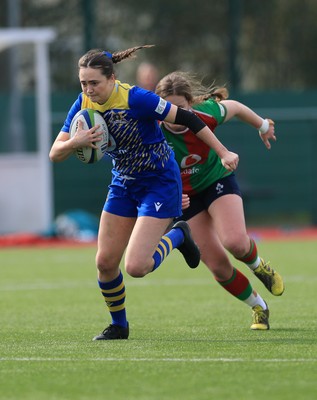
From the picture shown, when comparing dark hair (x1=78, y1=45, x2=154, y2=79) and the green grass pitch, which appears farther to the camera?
dark hair (x1=78, y1=45, x2=154, y2=79)

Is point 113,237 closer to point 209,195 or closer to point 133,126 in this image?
point 133,126

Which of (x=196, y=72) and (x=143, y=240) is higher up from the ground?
(x=143, y=240)

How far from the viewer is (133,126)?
24.6ft

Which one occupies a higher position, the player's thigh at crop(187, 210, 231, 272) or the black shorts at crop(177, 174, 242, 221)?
the black shorts at crop(177, 174, 242, 221)

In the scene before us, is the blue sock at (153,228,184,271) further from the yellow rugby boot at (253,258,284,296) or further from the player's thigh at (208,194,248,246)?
the yellow rugby boot at (253,258,284,296)

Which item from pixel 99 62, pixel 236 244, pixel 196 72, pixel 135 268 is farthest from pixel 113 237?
pixel 196 72

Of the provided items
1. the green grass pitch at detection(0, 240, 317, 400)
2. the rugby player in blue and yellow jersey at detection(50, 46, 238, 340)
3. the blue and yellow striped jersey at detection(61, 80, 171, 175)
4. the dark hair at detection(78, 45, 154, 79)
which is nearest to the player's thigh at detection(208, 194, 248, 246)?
the rugby player in blue and yellow jersey at detection(50, 46, 238, 340)

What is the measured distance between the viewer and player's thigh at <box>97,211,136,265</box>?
7688 millimetres

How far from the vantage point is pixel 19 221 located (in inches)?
776

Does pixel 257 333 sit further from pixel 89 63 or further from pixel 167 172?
pixel 89 63

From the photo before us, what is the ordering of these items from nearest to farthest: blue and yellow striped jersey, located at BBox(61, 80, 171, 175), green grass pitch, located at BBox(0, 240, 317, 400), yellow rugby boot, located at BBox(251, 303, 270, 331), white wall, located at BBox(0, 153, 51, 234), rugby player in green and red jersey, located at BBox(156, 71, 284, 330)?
green grass pitch, located at BBox(0, 240, 317, 400) → blue and yellow striped jersey, located at BBox(61, 80, 171, 175) → rugby player in green and red jersey, located at BBox(156, 71, 284, 330) → yellow rugby boot, located at BBox(251, 303, 270, 331) → white wall, located at BBox(0, 153, 51, 234)

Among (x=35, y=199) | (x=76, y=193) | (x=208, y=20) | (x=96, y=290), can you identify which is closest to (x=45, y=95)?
(x=35, y=199)

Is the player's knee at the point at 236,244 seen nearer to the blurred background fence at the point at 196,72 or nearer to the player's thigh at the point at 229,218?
the player's thigh at the point at 229,218

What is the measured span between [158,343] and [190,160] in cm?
160
